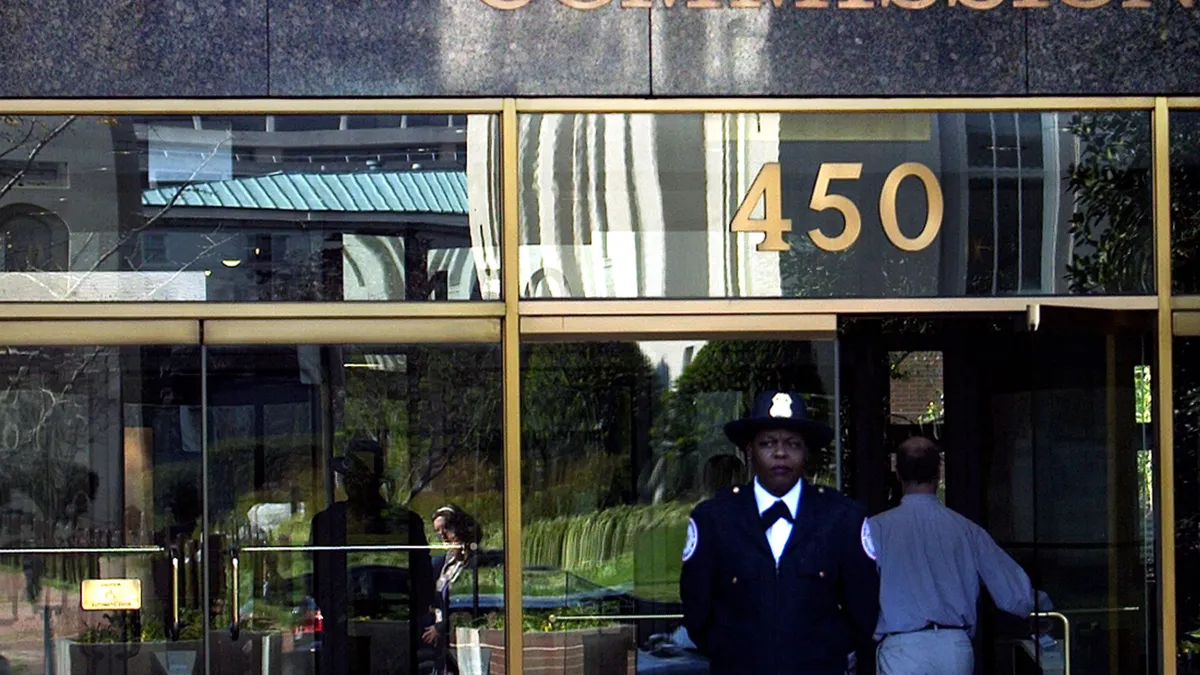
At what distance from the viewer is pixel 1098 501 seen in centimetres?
816

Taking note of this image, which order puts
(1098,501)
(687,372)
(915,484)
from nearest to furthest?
(915,484)
(687,372)
(1098,501)

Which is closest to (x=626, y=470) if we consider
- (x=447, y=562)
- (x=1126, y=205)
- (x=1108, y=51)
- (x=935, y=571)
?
(x=447, y=562)

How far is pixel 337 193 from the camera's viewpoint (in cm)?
721

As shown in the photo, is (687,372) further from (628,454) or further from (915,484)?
(915,484)

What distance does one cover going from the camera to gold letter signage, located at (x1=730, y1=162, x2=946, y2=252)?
7.25 meters

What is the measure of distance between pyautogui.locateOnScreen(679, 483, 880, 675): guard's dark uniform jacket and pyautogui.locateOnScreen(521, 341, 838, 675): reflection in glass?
1.70 meters

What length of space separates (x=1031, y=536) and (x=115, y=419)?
444 centimetres

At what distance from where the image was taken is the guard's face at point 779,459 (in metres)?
5.82

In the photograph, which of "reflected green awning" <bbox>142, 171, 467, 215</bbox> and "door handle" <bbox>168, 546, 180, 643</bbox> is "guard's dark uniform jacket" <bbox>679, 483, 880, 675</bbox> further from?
"door handle" <bbox>168, 546, 180, 643</bbox>

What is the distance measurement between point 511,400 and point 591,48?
59.3 inches

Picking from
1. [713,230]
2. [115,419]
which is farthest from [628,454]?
[115,419]

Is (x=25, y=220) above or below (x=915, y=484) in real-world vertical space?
above

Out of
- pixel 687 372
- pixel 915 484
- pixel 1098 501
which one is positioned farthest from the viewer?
pixel 1098 501

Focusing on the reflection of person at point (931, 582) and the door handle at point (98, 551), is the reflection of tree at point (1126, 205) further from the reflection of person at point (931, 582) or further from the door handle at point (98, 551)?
the door handle at point (98, 551)
